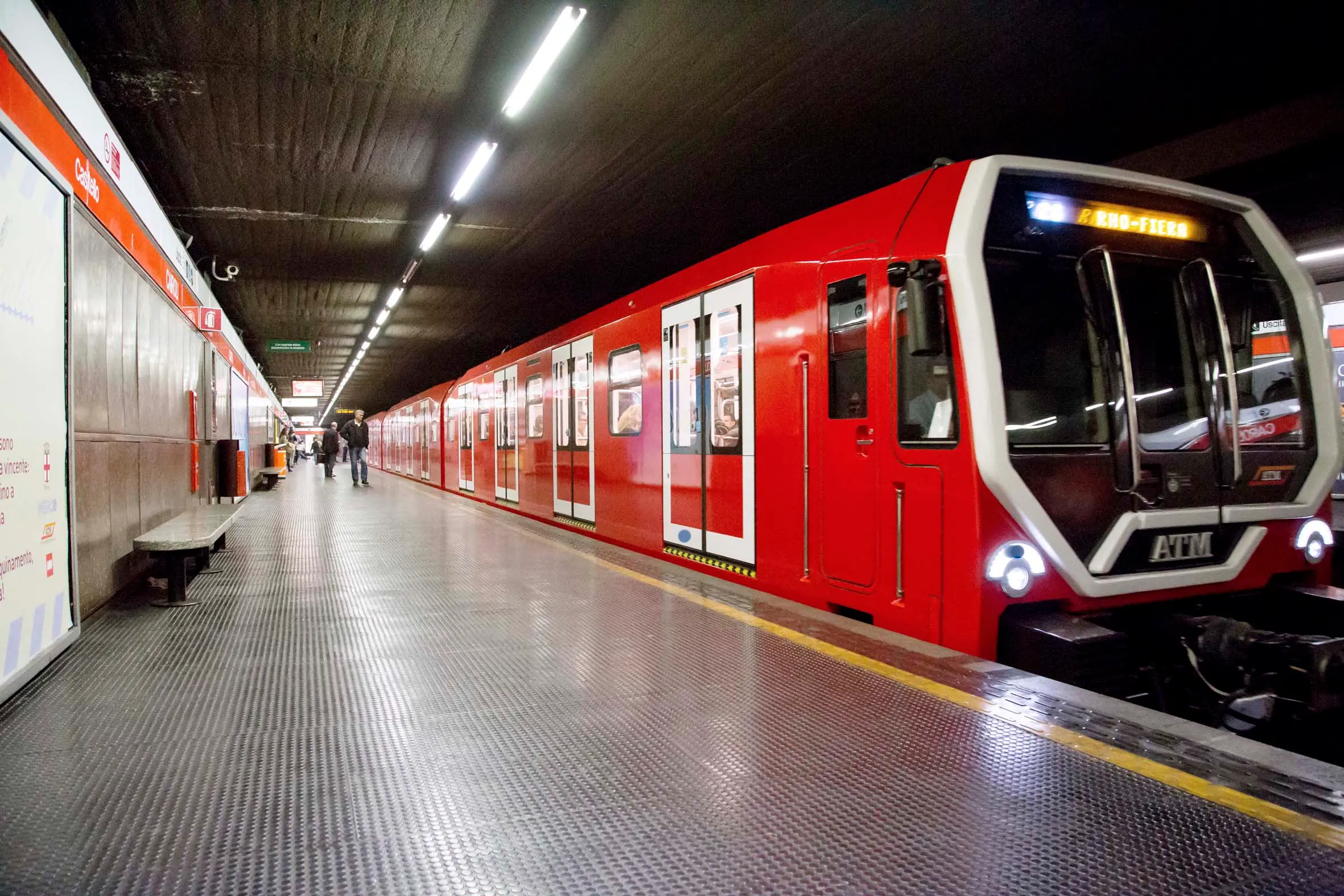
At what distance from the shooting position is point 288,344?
2253cm

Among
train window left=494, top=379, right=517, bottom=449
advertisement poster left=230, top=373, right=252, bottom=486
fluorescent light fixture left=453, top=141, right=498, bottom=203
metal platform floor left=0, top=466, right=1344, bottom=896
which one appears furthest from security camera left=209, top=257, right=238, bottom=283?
metal platform floor left=0, top=466, right=1344, bottom=896

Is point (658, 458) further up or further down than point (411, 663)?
further up

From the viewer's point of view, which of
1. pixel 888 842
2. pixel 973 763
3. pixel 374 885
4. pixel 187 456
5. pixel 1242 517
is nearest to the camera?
pixel 374 885

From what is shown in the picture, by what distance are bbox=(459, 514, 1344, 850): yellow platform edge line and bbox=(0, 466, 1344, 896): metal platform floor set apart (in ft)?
0.13

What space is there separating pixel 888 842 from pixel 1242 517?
2.76 m

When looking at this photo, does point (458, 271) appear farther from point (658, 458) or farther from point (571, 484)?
point (658, 458)

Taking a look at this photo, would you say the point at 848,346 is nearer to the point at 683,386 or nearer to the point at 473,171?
the point at 683,386

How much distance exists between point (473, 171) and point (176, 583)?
5514mm

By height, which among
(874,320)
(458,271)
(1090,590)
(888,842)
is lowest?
(888,842)

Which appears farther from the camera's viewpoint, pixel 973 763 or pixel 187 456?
pixel 187 456

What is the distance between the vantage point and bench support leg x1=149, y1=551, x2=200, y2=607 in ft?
16.5

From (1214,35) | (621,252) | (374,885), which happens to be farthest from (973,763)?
(621,252)

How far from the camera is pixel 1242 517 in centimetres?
362

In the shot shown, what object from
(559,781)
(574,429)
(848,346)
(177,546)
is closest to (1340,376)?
(848,346)
